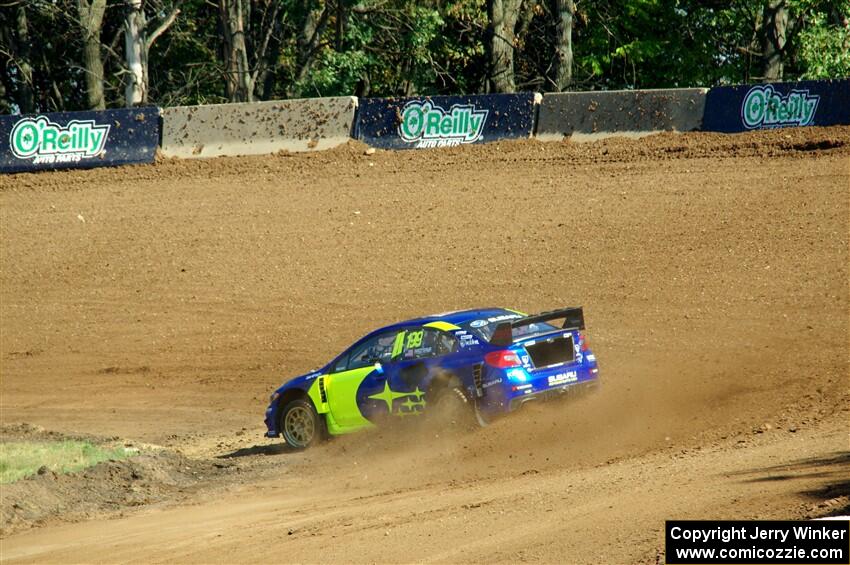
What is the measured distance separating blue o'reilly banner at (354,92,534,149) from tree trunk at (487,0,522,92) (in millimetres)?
6498

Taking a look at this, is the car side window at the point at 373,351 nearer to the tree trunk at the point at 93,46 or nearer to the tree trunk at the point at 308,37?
the tree trunk at the point at 308,37

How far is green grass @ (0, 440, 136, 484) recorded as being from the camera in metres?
12.3

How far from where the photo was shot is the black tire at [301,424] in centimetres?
1422

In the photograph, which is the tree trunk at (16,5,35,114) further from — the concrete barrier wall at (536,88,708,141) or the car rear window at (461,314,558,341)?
the car rear window at (461,314,558,341)

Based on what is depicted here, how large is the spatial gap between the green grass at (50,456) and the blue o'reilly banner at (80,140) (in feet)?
42.6

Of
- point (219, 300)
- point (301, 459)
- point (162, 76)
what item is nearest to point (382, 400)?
point (301, 459)

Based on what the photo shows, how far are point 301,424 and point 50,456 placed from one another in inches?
120

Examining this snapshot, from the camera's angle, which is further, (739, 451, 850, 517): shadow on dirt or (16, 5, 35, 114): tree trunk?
(16, 5, 35, 114): tree trunk

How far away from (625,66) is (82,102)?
1868 cm

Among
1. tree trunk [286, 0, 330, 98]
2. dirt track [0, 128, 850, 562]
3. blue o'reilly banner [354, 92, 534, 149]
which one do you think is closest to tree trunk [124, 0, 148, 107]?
tree trunk [286, 0, 330, 98]

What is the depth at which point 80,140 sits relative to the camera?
26.0 meters

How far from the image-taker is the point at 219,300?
20.3m
